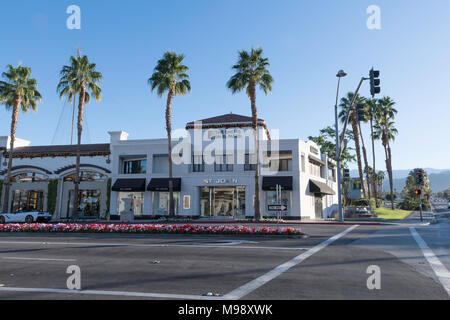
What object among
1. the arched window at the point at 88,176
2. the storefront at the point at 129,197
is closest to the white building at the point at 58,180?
the arched window at the point at 88,176

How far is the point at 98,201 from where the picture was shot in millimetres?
35938

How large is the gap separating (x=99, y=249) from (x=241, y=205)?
20769mm

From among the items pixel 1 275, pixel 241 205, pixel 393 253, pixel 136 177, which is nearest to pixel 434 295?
pixel 393 253

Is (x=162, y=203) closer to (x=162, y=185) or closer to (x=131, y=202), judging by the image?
(x=162, y=185)

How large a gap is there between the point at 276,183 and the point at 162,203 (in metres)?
11.8

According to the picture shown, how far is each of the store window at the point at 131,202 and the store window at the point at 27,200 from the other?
967cm

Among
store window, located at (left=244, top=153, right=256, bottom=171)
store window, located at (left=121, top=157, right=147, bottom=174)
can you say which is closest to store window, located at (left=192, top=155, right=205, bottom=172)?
store window, located at (left=244, top=153, right=256, bottom=171)

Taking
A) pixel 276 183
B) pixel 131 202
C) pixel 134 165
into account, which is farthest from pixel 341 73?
pixel 131 202

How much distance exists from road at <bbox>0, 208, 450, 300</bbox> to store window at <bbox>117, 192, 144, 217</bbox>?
21.2 m

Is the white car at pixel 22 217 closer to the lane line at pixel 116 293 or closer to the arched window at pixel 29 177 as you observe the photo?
the arched window at pixel 29 177

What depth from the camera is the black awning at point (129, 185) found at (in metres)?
33.2

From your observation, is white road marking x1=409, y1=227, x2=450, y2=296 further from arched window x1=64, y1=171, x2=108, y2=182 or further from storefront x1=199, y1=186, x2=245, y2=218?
arched window x1=64, y1=171, x2=108, y2=182

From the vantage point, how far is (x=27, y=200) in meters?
37.0
